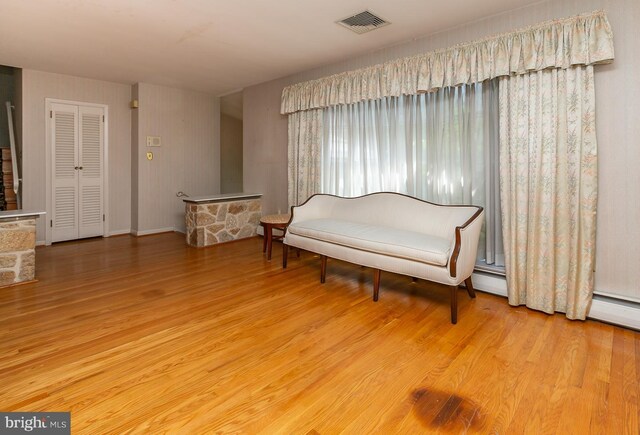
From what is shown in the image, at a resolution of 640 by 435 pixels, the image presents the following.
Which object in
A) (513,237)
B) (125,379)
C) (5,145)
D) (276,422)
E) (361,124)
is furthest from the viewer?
(5,145)

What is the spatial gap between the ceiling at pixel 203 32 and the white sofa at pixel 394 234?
1679 mm

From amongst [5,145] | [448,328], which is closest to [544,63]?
[448,328]

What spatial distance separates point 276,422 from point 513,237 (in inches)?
93.2

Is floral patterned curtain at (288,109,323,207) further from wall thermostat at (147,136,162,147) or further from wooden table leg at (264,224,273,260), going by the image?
wall thermostat at (147,136,162,147)

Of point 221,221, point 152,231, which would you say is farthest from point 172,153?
point 221,221

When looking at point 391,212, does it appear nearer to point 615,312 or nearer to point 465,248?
point 465,248

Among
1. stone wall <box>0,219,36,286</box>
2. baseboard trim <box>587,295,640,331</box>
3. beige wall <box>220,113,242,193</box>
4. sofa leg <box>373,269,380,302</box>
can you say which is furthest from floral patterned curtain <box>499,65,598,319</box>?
beige wall <box>220,113,242,193</box>

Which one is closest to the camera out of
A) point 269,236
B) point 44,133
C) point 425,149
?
point 425,149

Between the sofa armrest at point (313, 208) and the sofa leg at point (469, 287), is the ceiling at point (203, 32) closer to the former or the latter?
the sofa armrest at point (313, 208)

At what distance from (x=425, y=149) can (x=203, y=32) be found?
2561 millimetres

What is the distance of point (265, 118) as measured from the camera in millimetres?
5555

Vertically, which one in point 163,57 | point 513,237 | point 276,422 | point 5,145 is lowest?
point 276,422

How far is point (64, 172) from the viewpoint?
5207 mm

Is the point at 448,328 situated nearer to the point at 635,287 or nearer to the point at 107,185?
the point at 635,287
